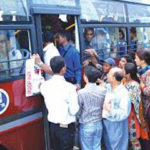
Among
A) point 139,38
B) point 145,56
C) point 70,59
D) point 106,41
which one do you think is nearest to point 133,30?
point 139,38

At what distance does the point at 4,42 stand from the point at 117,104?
60.7 inches

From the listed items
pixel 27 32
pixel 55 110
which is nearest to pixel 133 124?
pixel 55 110

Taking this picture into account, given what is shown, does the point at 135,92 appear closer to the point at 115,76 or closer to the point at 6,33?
the point at 115,76

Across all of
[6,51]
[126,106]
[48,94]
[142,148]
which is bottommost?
[142,148]

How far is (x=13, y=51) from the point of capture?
125 inches

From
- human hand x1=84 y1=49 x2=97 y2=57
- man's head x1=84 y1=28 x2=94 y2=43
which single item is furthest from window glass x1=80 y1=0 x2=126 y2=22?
human hand x1=84 y1=49 x2=97 y2=57

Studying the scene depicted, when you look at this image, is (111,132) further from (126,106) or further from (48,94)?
(48,94)

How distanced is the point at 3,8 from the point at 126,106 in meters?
1.86

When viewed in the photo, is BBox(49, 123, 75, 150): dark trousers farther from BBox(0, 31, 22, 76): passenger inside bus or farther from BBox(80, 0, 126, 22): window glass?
BBox(80, 0, 126, 22): window glass

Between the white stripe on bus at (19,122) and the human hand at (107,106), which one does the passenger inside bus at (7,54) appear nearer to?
the white stripe on bus at (19,122)

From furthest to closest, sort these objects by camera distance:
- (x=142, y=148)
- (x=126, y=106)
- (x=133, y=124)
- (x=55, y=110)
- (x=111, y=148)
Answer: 1. (x=142, y=148)
2. (x=133, y=124)
3. (x=111, y=148)
4. (x=126, y=106)
5. (x=55, y=110)

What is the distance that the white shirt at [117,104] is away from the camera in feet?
10.4

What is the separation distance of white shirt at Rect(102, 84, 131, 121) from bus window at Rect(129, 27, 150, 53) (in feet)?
8.64

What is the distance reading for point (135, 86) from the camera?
369cm
